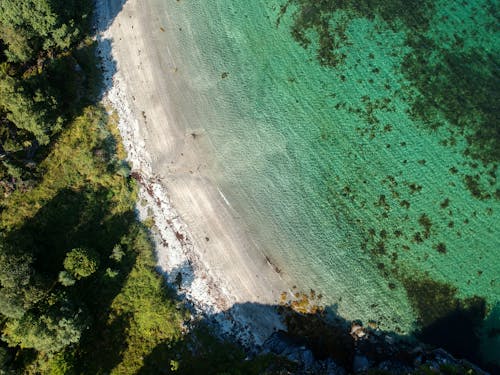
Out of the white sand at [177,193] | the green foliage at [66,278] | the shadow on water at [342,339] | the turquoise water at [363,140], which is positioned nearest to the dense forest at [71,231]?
the green foliage at [66,278]

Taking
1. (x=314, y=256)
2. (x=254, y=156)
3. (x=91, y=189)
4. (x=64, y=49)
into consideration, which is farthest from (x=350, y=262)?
(x=64, y=49)

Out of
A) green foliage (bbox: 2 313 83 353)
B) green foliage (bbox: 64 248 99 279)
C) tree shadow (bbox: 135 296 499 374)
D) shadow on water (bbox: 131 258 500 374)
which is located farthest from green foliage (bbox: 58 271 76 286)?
tree shadow (bbox: 135 296 499 374)

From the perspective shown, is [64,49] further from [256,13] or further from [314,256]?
[314,256]

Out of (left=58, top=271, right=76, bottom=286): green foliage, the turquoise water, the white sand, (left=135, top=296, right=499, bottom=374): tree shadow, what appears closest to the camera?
(left=58, top=271, right=76, bottom=286): green foliage

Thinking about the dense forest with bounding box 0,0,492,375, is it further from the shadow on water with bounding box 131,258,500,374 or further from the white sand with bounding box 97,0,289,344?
the white sand with bounding box 97,0,289,344

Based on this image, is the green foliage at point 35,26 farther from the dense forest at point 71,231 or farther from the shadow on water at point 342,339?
the shadow on water at point 342,339

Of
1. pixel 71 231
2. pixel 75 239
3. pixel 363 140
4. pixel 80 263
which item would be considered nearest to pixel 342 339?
pixel 363 140
